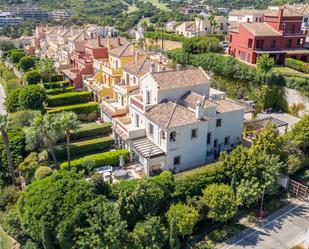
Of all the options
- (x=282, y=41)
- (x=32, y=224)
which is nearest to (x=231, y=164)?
(x=32, y=224)

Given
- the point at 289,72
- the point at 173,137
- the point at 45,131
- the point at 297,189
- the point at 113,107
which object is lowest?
the point at 297,189

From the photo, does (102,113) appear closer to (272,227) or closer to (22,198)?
(22,198)

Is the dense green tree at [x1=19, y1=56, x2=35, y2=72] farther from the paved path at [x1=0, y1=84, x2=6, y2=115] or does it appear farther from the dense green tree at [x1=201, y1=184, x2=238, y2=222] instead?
the dense green tree at [x1=201, y1=184, x2=238, y2=222]

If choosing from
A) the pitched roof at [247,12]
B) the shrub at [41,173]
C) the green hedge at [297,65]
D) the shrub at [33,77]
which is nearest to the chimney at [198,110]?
the shrub at [41,173]

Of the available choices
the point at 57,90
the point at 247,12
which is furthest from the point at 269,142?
the point at 247,12

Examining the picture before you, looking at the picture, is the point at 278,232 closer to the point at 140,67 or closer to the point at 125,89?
the point at 125,89

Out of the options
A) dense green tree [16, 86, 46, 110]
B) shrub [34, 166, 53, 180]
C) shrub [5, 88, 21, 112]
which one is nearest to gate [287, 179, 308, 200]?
shrub [34, 166, 53, 180]

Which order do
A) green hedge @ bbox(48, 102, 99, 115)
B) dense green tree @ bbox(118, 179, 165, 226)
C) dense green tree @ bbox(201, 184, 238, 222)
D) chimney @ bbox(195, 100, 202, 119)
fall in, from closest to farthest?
dense green tree @ bbox(118, 179, 165, 226), dense green tree @ bbox(201, 184, 238, 222), chimney @ bbox(195, 100, 202, 119), green hedge @ bbox(48, 102, 99, 115)
